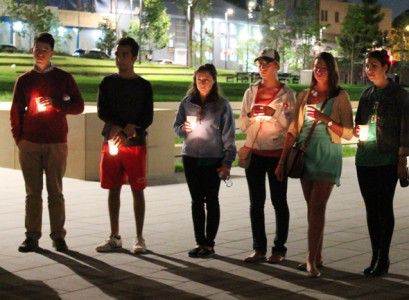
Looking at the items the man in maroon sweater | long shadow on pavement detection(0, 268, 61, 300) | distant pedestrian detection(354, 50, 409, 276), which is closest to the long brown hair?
distant pedestrian detection(354, 50, 409, 276)

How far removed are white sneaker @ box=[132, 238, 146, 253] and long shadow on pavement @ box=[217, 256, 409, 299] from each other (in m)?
0.96

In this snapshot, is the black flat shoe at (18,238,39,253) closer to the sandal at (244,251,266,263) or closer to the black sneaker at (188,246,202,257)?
the black sneaker at (188,246,202,257)

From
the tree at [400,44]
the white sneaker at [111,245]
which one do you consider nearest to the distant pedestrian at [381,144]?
the white sneaker at [111,245]

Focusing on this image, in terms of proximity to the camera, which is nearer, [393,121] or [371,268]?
[393,121]

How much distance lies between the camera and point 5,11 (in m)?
77.4

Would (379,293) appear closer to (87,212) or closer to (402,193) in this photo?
(87,212)

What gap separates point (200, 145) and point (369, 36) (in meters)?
82.7

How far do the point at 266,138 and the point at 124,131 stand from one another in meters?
1.35

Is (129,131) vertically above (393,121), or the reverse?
(393,121)

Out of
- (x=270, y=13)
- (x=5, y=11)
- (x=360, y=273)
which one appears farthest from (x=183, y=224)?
(x=270, y=13)

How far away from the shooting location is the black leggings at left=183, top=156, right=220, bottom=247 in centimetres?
944

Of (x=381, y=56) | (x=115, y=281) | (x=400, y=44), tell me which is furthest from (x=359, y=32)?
(x=115, y=281)

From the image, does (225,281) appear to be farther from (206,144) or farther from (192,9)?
(192,9)

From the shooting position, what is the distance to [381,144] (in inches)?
330
